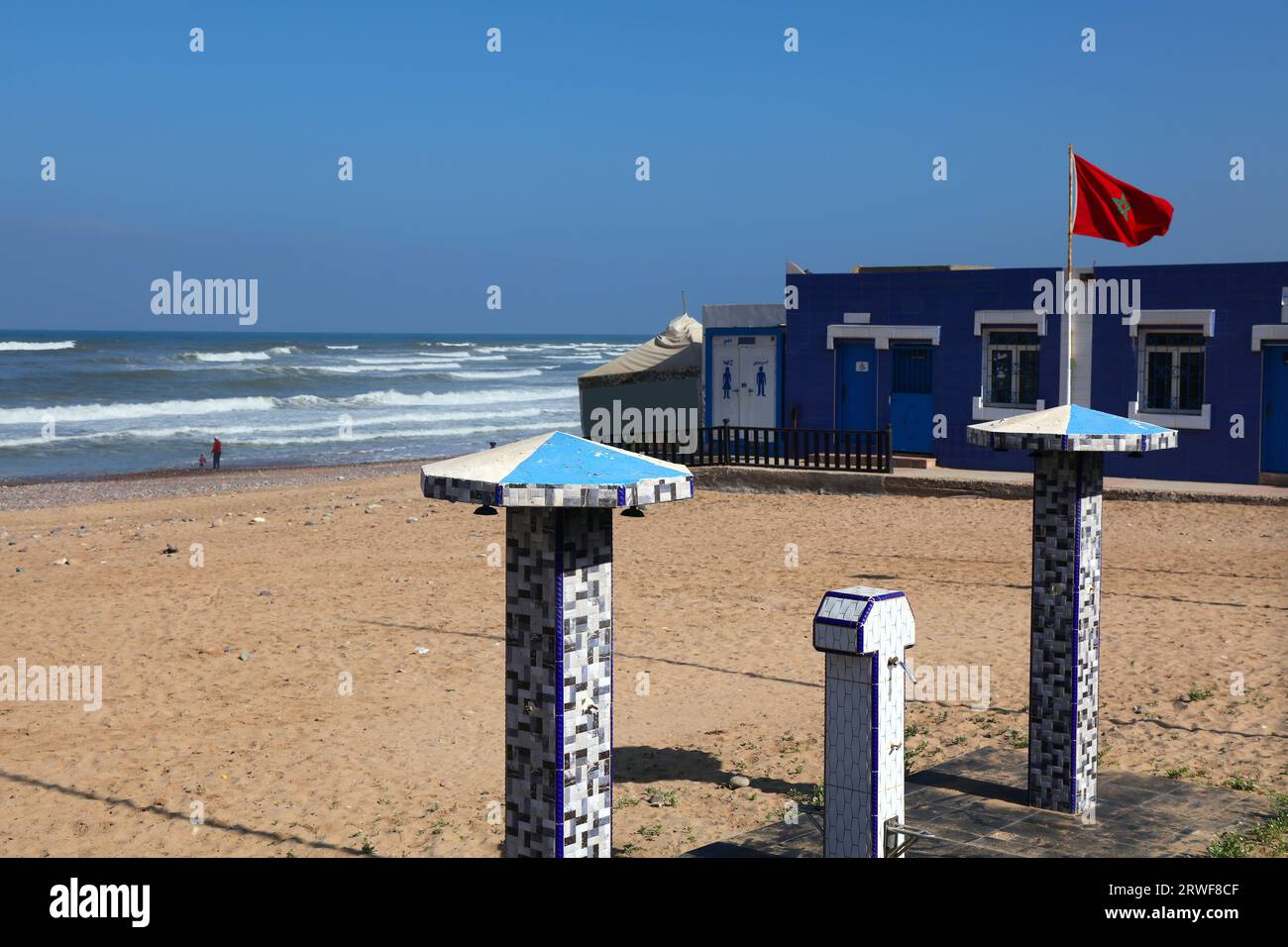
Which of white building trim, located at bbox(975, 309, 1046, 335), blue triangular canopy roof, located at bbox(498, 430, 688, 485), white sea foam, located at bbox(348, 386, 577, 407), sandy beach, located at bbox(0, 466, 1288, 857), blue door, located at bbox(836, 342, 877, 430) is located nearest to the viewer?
blue triangular canopy roof, located at bbox(498, 430, 688, 485)

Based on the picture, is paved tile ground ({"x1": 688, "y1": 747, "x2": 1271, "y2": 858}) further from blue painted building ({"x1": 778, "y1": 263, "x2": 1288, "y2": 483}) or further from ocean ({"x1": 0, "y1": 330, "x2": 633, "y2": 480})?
ocean ({"x1": 0, "y1": 330, "x2": 633, "y2": 480})

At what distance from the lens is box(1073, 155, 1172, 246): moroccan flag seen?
443 inches

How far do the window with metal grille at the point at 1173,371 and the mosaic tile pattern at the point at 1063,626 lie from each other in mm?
14181

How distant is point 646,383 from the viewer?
26.2 meters

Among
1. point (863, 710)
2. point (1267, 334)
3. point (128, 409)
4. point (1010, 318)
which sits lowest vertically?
point (863, 710)

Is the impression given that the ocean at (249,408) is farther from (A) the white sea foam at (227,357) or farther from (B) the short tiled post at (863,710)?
(B) the short tiled post at (863,710)

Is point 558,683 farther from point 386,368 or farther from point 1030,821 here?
point 386,368

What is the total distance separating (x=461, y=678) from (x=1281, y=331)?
14441 mm

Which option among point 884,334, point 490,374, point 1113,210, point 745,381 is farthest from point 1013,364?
point 490,374

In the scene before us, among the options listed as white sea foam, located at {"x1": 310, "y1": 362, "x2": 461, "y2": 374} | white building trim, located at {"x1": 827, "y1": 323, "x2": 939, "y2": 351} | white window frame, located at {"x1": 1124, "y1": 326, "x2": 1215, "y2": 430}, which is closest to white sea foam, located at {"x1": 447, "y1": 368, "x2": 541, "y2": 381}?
white sea foam, located at {"x1": 310, "y1": 362, "x2": 461, "y2": 374}

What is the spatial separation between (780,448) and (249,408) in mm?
35822

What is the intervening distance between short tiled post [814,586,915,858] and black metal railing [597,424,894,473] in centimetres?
1621
